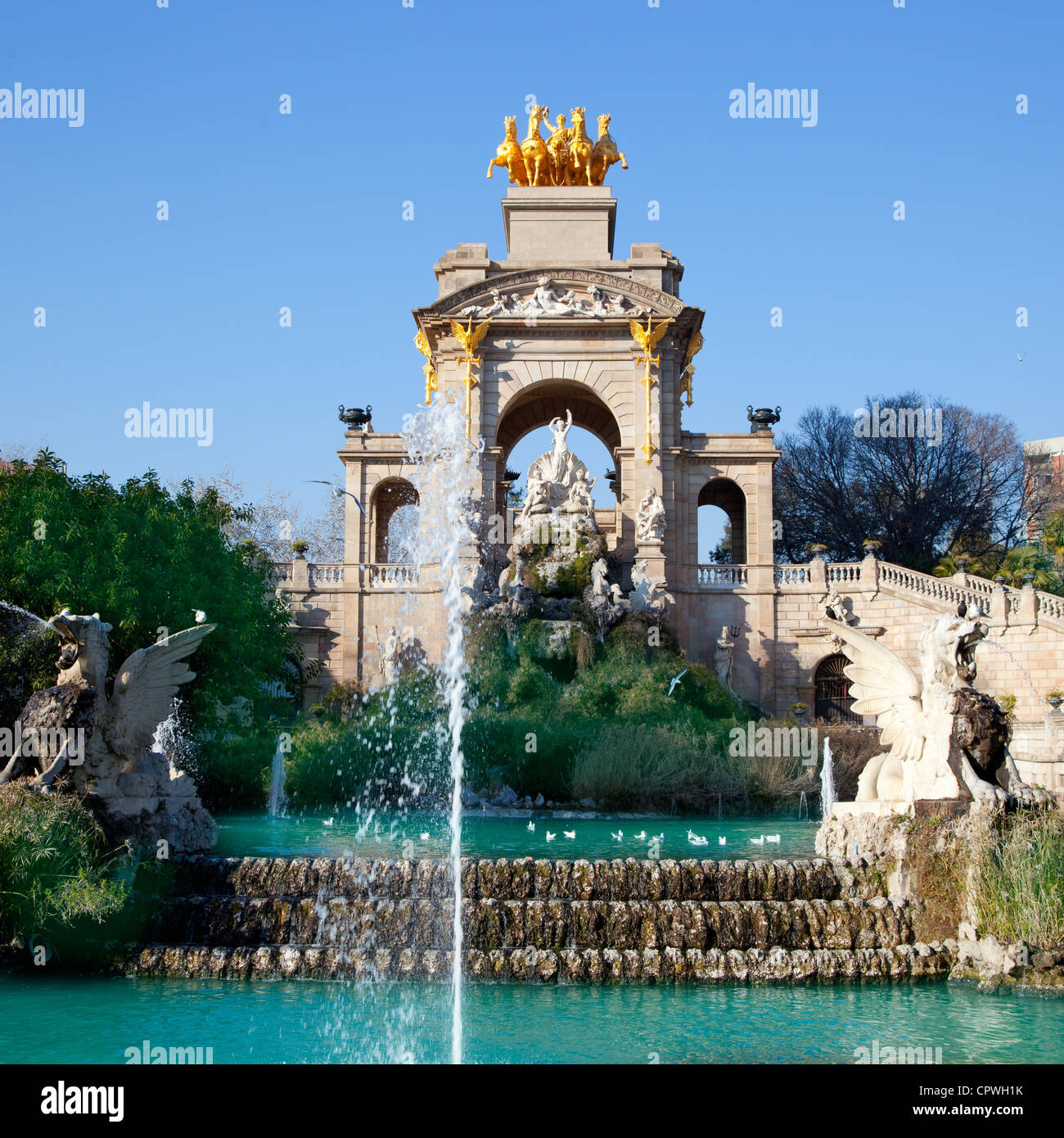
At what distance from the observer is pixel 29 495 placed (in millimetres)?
16938

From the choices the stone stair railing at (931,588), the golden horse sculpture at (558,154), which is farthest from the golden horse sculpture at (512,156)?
the stone stair railing at (931,588)

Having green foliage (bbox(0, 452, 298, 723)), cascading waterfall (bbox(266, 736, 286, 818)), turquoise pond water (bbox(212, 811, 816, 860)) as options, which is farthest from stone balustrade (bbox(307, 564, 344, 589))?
turquoise pond water (bbox(212, 811, 816, 860))

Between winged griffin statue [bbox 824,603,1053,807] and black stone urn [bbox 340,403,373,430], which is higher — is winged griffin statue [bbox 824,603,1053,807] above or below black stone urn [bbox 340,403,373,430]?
below

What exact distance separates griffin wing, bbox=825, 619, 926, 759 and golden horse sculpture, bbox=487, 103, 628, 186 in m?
27.5

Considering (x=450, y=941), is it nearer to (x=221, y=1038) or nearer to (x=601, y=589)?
(x=221, y=1038)

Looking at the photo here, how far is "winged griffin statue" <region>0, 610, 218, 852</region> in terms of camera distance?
38.0ft

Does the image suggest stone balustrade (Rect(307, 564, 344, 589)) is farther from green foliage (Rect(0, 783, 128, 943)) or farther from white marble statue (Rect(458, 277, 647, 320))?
green foliage (Rect(0, 783, 128, 943))

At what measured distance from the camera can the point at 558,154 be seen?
3688cm

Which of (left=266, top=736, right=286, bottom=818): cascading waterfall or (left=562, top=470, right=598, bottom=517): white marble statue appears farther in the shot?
(left=562, top=470, right=598, bottom=517): white marble statue

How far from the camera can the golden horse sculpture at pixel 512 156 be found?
37000 millimetres

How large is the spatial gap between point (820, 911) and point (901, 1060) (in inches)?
119

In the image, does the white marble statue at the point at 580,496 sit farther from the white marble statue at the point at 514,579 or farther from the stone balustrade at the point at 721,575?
the stone balustrade at the point at 721,575

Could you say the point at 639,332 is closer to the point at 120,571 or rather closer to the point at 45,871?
the point at 120,571
